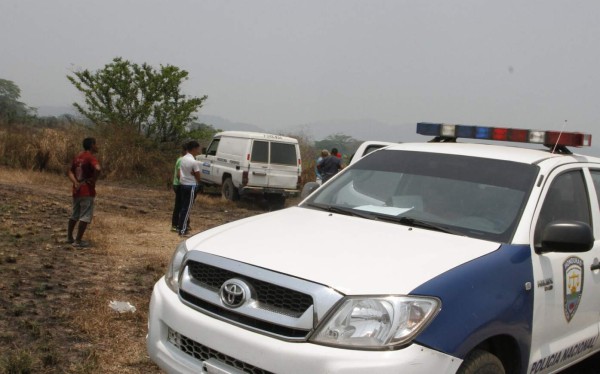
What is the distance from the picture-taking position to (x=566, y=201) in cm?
420

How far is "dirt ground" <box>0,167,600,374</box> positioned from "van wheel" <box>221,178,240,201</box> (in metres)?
3.89

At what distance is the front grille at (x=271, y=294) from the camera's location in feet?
9.65

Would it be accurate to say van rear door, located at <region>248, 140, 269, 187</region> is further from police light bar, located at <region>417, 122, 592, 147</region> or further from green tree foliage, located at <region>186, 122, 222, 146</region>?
police light bar, located at <region>417, 122, 592, 147</region>

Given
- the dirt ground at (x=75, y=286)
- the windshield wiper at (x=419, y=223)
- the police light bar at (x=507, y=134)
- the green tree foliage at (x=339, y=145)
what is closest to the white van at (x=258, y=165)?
the green tree foliage at (x=339, y=145)

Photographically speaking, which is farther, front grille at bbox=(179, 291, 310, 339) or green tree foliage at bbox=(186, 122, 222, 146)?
green tree foliage at bbox=(186, 122, 222, 146)

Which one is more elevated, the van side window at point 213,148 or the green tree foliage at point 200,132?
the green tree foliage at point 200,132

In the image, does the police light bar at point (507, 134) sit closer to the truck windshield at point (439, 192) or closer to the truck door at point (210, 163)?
the truck windshield at point (439, 192)

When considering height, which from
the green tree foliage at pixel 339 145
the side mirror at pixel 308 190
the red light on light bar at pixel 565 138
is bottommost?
the side mirror at pixel 308 190

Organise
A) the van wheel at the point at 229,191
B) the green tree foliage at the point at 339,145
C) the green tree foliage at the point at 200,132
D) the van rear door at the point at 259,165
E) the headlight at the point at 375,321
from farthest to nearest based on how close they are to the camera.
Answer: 1. the green tree foliage at the point at 200,132
2. the green tree foliage at the point at 339,145
3. the van wheel at the point at 229,191
4. the van rear door at the point at 259,165
5. the headlight at the point at 375,321

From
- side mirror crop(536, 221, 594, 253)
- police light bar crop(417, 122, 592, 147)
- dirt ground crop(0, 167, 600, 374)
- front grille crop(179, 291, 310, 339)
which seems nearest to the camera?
front grille crop(179, 291, 310, 339)

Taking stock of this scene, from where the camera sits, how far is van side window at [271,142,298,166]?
17453mm

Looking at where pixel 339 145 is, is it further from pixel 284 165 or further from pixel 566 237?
pixel 566 237

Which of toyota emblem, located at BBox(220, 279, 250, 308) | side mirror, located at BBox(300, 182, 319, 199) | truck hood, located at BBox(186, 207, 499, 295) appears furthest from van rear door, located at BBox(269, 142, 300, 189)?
toyota emblem, located at BBox(220, 279, 250, 308)

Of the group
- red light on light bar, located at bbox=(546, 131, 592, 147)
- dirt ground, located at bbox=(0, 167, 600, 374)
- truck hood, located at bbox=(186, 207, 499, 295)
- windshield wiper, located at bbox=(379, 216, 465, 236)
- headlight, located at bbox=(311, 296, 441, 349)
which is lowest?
dirt ground, located at bbox=(0, 167, 600, 374)
